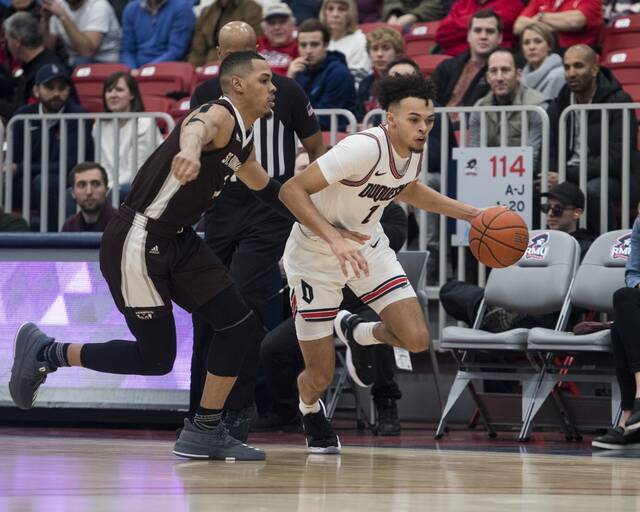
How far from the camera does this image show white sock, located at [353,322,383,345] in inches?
279

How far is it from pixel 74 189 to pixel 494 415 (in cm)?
338

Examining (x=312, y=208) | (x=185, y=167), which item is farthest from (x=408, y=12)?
(x=185, y=167)

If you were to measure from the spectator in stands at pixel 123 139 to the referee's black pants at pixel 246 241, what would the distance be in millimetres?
2697

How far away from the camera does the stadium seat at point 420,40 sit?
1245 centimetres

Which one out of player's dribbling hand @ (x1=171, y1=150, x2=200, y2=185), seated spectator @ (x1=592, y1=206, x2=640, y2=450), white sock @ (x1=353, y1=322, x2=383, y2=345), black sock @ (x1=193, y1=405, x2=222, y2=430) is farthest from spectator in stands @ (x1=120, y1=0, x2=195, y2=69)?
player's dribbling hand @ (x1=171, y1=150, x2=200, y2=185)

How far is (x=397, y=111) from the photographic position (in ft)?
21.6

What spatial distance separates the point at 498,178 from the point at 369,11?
4.90 meters

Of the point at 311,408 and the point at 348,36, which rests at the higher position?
the point at 348,36

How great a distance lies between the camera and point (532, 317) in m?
8.96

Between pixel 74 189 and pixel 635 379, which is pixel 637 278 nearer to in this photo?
pixel 635 379

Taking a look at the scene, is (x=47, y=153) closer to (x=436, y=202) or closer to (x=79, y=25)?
(x=79, y=25)

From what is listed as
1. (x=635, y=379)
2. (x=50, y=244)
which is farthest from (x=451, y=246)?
(x=50, y=244)

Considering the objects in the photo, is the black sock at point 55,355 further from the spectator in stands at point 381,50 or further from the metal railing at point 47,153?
the spectator in stands at point 381,50

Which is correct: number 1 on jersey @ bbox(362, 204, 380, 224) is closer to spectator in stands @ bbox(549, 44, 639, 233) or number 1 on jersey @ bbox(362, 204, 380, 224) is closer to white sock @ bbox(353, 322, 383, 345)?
white sock @ bbox(353, 322, 383, 345)
